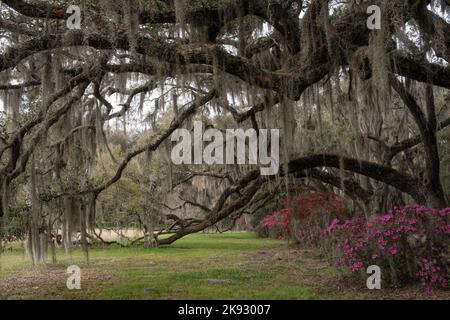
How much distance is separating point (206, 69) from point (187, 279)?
3921mm

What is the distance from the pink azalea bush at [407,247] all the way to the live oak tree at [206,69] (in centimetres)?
172

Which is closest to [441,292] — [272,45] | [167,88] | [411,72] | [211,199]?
[411,72]

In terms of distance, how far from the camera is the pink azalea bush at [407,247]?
23.7 feet

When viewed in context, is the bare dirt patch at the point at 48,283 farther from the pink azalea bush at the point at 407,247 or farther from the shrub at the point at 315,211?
the shrub at the point at 315,211

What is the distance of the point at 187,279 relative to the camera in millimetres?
9375

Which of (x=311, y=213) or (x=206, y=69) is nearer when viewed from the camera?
(x=206, y=69)

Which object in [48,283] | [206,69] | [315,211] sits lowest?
[48,283]

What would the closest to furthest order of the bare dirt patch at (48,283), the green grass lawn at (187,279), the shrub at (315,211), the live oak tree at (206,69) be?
the live oak tree at (206,69), the green grass lawn at (187,279), the bare dirt patch at (48,283), the shrub at (315,211)

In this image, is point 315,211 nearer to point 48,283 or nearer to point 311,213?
point 311,213

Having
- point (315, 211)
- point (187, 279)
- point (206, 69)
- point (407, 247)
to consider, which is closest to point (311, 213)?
point (315, 211)

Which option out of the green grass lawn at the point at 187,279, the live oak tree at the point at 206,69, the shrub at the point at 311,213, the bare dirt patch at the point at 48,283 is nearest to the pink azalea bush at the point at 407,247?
the green grass lawn at the point at 187,279

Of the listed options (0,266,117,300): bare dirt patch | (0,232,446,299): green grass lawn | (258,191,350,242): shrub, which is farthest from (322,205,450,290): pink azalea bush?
(258,191,350,242): shrub

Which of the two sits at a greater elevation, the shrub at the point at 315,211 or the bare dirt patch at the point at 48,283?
the shrub at the point at 315,211

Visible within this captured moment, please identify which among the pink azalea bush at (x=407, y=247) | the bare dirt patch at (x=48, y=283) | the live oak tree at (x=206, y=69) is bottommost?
the bare dirt patch at (x=48, y=283)
